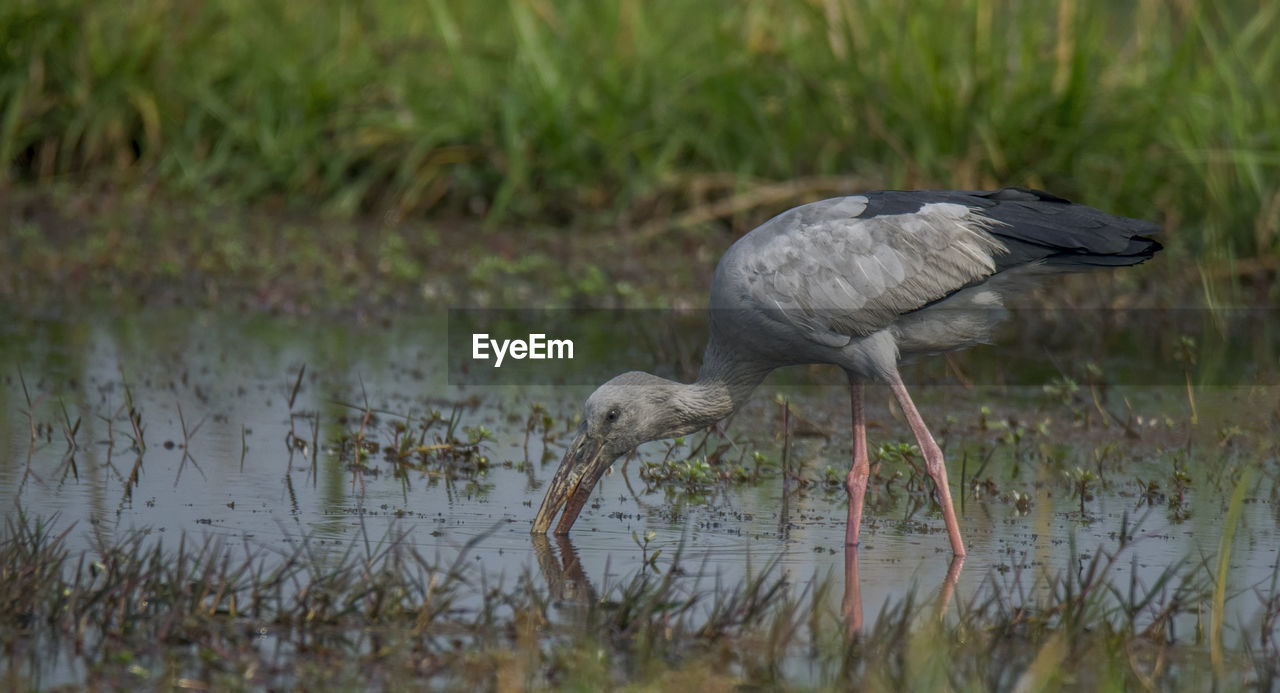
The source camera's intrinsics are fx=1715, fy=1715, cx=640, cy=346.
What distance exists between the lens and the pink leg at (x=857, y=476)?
5586mm

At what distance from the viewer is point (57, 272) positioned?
9859 mm

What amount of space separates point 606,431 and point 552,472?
74cm

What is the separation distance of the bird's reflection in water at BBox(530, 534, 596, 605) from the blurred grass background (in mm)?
5410

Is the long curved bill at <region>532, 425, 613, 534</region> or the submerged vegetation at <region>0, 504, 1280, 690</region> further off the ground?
the long curved bill at <region>532, 425, 613, 534</region>

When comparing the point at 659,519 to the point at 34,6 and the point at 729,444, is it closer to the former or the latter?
the point at 729,444

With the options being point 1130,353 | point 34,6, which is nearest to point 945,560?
point 1130,353

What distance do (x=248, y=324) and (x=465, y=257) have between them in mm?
1690

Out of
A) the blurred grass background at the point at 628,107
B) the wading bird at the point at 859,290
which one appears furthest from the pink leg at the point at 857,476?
the blurred grass background at the point at 628,107

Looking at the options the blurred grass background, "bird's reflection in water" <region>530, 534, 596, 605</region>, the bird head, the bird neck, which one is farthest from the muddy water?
the blurred grass background

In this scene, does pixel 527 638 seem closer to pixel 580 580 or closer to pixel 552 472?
pixel 580 580

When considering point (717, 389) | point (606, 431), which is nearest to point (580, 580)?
point (606, 431)

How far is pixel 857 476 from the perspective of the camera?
5.86m

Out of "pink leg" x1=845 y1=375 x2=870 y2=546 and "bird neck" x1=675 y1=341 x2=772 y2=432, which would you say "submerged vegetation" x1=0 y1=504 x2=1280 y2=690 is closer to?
Result: "pink leg" x1=845 y1=375 x2=870 y2=546

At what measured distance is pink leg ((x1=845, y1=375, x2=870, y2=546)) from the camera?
5586 millimetres
